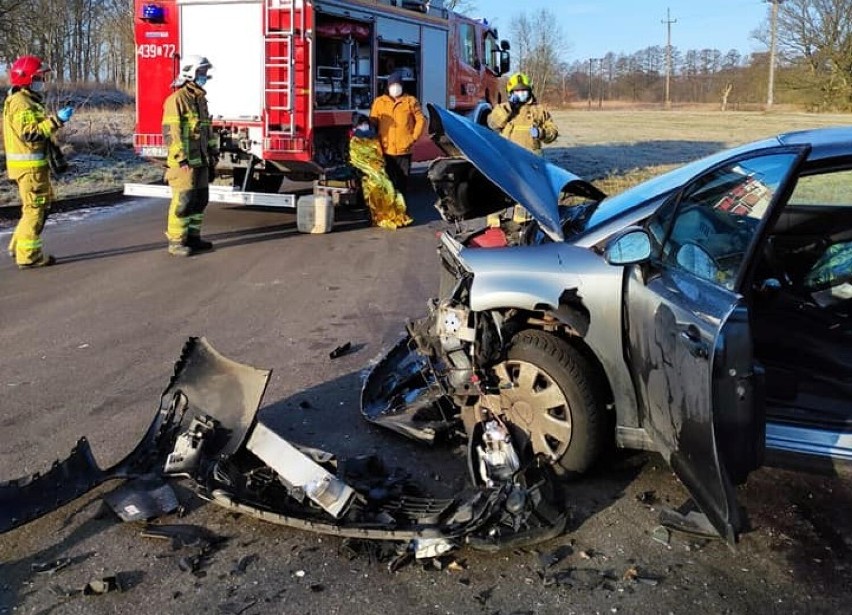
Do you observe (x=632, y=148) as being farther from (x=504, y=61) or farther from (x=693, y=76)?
(x=693, y=76)

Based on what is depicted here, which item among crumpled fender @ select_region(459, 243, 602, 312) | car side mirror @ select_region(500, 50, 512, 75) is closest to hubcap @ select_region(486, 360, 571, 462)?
crumpled fender @ select_region(459, 243, 602, 312)

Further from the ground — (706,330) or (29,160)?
(29,160)

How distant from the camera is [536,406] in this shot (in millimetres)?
3820

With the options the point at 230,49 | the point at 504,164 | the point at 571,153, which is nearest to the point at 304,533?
the point at 504,164

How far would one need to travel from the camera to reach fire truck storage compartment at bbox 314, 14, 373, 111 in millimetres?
11352

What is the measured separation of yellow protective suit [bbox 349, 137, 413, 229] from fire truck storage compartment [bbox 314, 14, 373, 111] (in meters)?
0.76

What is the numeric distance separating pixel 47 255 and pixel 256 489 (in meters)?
6.20

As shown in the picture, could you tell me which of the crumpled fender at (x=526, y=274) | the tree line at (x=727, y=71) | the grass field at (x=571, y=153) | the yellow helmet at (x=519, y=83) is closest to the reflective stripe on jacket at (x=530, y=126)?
the yellow helmet at (x=519, y=83)

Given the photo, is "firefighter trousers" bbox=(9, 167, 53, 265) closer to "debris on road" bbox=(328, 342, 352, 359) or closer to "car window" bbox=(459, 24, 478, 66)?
"debris on road" bbox=(328, 342, 352, 359)

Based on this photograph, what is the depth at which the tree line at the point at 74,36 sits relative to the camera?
2361 centimetres

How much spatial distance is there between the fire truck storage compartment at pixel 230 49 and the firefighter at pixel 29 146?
108 inches

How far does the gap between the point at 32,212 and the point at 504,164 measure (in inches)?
237


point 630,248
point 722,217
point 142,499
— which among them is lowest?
point 142,499

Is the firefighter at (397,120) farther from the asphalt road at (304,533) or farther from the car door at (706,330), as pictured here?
the car door at (706,330)
